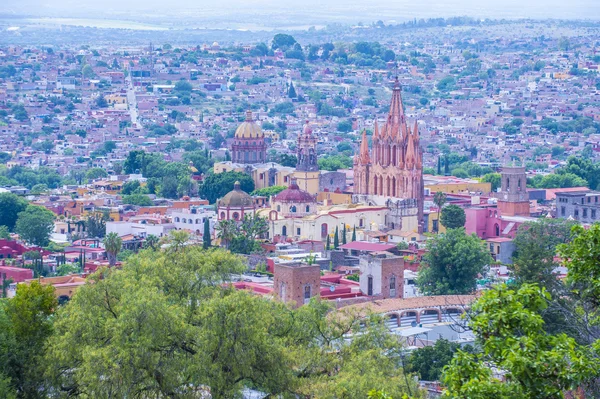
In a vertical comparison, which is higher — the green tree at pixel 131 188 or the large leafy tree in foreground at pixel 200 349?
the large leafy tree in foreground at pixel 200 349

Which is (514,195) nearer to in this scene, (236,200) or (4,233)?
(236,200)

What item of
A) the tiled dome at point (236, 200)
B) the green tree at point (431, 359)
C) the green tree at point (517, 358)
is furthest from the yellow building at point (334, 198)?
the green tree at point (517, 358)

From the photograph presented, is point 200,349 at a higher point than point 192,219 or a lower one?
higher

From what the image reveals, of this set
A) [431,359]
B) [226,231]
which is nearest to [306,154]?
[226,231]

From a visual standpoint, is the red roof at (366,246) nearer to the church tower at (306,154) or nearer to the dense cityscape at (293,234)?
the dense cityscape at (293,234)

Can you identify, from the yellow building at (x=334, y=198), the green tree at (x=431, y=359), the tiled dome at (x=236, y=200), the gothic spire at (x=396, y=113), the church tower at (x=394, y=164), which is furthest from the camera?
the yellow building at (x=334, y=198)

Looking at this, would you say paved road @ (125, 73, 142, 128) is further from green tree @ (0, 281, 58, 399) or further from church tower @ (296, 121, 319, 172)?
green tree @ (0, 281, 58, 399)

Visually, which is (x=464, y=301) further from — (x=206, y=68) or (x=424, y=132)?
(x=206, y=68)
